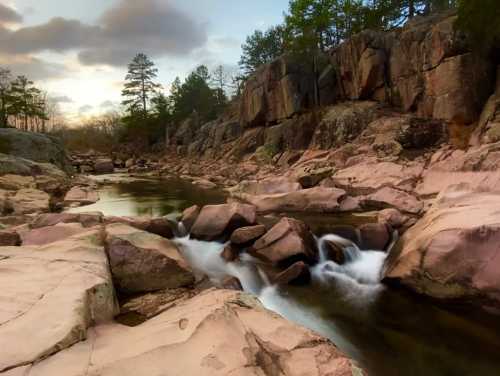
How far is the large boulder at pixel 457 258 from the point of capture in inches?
203

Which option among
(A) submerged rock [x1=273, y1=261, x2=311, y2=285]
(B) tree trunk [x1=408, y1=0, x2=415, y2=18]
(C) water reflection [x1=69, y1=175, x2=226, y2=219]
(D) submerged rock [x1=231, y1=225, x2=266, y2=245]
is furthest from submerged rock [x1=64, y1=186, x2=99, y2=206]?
(B) tree trunk [x1=408, y1=0, x2=415, y2=18]

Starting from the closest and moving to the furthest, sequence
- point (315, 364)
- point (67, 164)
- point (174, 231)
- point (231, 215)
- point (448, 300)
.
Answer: point (315, 364), point (448, 300), point (231, 215), point (174, 231), point (67, 164)

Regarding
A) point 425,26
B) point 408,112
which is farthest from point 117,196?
point 425,26

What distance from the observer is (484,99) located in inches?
566

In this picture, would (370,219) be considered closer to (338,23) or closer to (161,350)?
(161,350)

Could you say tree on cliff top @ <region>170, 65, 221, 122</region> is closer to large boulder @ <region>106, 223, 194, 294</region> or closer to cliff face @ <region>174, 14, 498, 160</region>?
cliff face @ <region>174, 14, 498, 160</region>

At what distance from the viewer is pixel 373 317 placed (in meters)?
5.50

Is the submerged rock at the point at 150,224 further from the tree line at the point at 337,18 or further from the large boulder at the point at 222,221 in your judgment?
the tree line at the point at 337,18

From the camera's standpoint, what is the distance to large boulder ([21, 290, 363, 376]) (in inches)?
104

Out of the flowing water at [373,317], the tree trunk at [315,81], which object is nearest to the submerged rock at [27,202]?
the flowing water at [373,317]

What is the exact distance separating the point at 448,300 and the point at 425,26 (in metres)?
20.1

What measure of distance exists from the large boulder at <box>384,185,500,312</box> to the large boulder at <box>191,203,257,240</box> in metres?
4.07

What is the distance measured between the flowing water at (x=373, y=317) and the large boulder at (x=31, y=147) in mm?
19861

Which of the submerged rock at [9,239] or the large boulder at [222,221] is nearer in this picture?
the submerged rock at [9,239]
